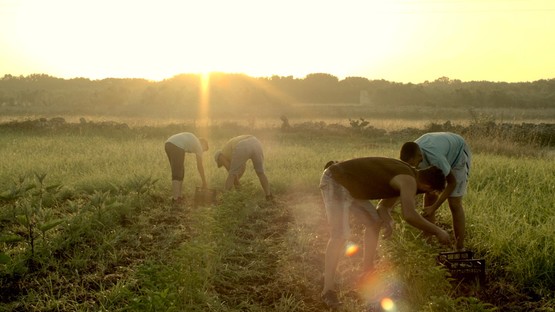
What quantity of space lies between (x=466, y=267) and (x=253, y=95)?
52.1 meters

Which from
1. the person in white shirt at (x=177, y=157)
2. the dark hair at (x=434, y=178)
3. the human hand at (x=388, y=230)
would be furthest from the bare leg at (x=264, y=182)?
the dark hair at (x=434, y=178)

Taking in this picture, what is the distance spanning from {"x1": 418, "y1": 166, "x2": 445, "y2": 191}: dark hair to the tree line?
136ft

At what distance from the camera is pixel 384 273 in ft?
14.4

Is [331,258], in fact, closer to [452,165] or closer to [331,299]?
[331,299]

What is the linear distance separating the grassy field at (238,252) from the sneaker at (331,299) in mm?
91

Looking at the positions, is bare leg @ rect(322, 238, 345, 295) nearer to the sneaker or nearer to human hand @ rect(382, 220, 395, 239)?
the sneaker

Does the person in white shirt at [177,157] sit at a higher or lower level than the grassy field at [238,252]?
higher

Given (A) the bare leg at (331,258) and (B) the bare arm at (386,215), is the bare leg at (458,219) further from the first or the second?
(A) the bare leg at (331,258)

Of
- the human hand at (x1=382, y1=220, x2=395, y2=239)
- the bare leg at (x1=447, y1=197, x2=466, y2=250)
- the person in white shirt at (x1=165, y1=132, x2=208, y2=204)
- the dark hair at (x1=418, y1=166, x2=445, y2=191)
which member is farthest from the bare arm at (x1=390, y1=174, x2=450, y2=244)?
the person in white shirt at (x1=165, y1=132, x2=208, y2=204)

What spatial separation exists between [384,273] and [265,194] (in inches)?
157

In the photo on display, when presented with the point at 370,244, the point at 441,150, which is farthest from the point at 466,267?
the point at 441,150

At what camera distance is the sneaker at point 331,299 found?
399 centimetres

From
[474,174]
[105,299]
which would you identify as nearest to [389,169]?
[105,299]

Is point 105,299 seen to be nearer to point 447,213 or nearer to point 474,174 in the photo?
point 447,213
